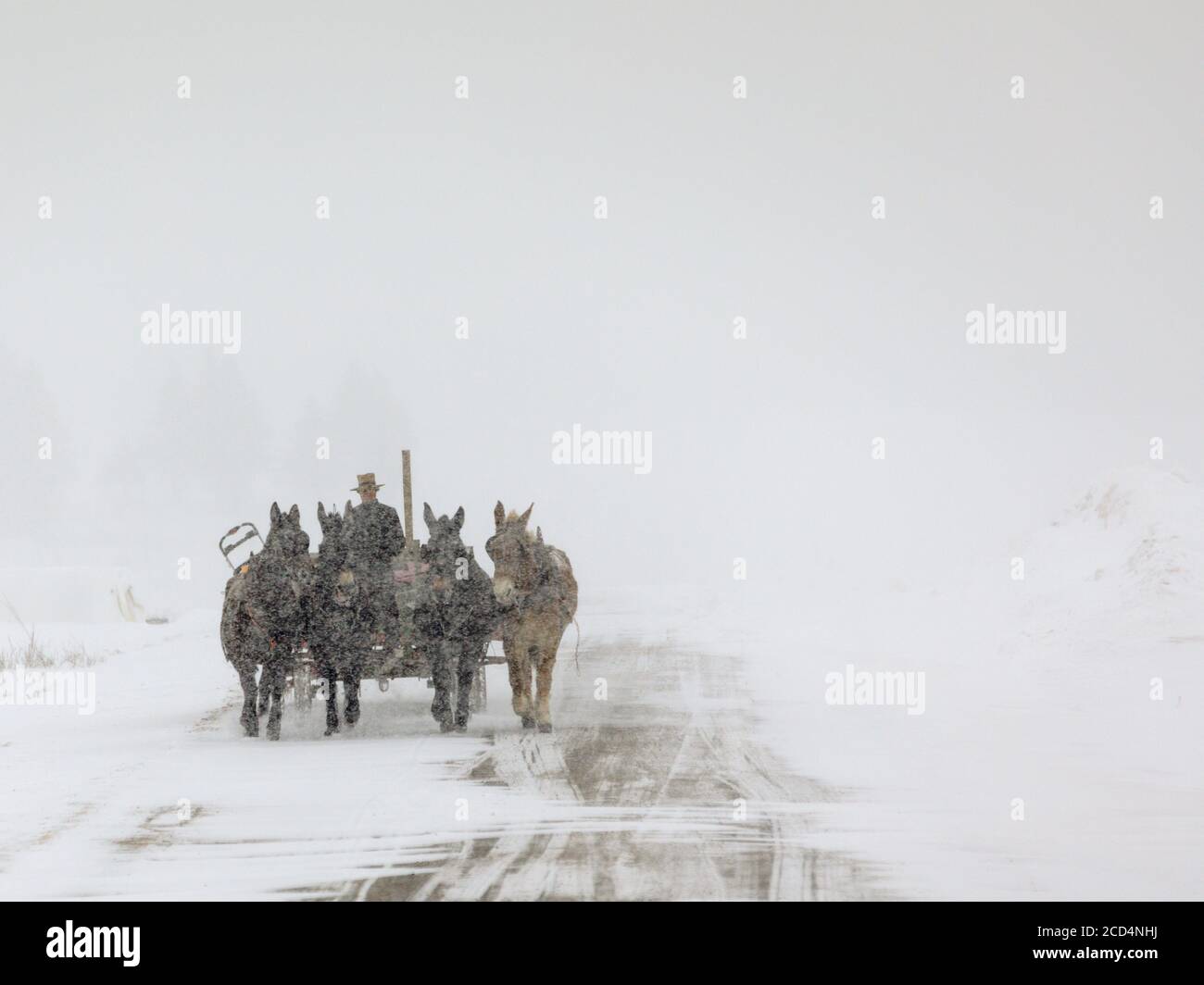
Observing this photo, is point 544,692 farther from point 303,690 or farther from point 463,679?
point 303,690

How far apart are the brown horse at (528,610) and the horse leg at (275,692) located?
2190 millimetres

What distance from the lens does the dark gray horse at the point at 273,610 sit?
45.2 feet

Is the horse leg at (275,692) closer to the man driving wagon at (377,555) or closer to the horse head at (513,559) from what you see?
the man driving wagon at (377,555)

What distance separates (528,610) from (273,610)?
7.96 feet

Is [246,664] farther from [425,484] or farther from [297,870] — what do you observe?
[425,484]

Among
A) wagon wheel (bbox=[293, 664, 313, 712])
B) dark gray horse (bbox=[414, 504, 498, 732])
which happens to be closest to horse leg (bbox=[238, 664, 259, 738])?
dark gray horse (bbox=[414, 504, 498, 732])

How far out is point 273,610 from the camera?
13797 mm

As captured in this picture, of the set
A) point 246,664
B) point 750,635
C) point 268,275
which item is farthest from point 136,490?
point 268,275

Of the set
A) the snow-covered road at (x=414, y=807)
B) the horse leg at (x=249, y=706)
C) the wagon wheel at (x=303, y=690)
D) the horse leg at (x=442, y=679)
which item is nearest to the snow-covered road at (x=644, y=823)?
the snow-covered road at (x=414, y=807)

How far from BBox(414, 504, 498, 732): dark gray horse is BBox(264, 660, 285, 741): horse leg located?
4.51ft

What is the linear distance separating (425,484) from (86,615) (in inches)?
2231

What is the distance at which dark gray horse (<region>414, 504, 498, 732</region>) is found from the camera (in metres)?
14.1

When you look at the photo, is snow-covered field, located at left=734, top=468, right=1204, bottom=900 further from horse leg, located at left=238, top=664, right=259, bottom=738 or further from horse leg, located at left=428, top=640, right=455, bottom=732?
horse leg, located at left=238, top=664, right=259, bottom=738
